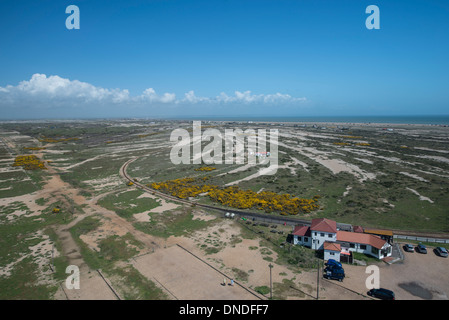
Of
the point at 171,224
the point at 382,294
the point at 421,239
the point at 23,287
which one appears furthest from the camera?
the point at 171,224

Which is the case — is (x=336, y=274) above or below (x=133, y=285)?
above

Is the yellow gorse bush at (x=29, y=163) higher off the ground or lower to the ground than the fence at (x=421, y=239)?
higher

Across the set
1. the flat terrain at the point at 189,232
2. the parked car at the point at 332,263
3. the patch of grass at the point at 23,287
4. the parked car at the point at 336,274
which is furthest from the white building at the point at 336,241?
the patch of grass at the point at 23,287

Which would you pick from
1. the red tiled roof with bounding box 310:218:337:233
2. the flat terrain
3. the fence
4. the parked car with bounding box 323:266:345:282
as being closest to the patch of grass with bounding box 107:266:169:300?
the flat terrain

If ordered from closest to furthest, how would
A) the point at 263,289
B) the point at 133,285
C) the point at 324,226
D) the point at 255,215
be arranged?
the point at 263,289 < the point at 133,285 < the point at 324,226 < the point at 255,215

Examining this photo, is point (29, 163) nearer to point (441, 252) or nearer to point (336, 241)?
point (336, 241)

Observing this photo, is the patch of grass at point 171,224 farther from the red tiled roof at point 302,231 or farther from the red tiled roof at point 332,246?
the red tiled roof at point 332,246

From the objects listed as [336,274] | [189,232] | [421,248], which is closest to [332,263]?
[336,274]
